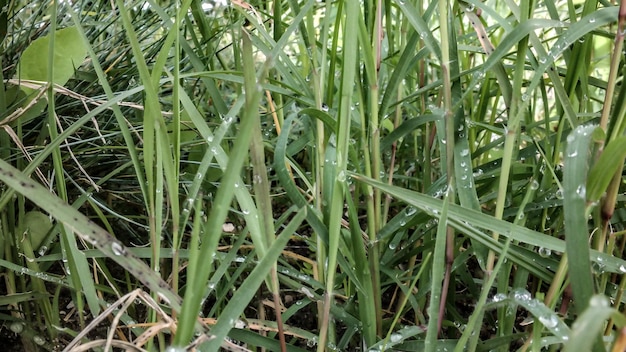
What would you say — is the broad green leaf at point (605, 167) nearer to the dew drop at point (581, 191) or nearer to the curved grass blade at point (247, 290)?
the dew drop at point (581, 191)

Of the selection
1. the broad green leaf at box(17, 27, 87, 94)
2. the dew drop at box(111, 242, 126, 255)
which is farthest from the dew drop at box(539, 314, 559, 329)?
the broad green leaf at box(17, 27, 87, 94)

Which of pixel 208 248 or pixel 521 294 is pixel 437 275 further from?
pixel 208 248

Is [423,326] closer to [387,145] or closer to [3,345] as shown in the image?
[387,145]

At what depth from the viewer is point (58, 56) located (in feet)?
2.21

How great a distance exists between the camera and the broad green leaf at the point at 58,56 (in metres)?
0.67

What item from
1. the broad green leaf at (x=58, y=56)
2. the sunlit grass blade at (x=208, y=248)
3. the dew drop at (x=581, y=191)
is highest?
the broad green leaf at (x=58, y=56)

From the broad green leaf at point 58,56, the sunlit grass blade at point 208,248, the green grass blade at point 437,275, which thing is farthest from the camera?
the broad green leaf at point 58,56

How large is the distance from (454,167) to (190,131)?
0.36 meters

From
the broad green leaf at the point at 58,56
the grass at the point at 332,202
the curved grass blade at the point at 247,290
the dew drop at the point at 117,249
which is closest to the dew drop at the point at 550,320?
the grass at the point at 332,202

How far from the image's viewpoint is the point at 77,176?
78cm

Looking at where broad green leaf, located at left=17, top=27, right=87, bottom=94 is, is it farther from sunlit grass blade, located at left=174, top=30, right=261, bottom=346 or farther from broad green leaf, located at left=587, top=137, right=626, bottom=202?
broad green leaf, located at left=587, top=137, right=626, bottom=202

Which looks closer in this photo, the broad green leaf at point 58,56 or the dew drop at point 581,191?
the dew drop at point 581,191

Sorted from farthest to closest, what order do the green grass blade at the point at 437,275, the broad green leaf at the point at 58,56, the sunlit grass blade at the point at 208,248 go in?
1. the broad green leaf at the point at 58,56
2. the green grass blade at the point at 437,275
3. the sunlit grass blade at the point at 208,248

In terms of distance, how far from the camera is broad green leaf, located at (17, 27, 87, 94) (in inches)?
26.2
